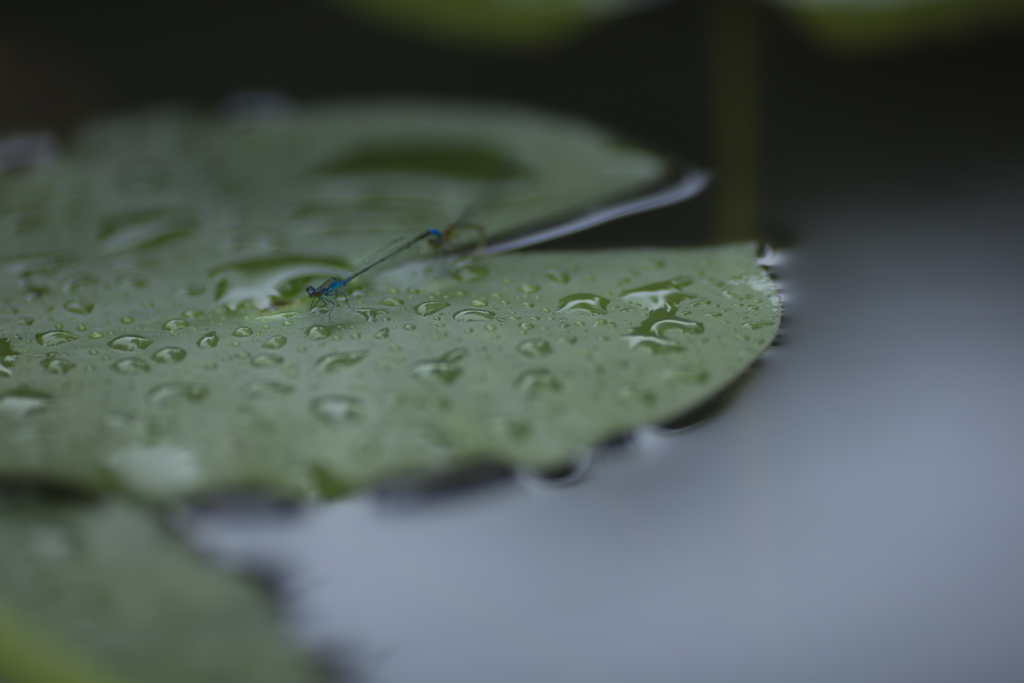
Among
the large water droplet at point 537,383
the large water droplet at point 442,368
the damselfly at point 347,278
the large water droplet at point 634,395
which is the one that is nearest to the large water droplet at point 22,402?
the damselfly at point 347,278

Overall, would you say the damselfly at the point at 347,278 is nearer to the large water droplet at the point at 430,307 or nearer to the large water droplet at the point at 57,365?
the large water droplet at the point at 430,307

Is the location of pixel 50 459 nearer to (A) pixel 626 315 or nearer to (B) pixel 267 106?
(A) pixel 626 315

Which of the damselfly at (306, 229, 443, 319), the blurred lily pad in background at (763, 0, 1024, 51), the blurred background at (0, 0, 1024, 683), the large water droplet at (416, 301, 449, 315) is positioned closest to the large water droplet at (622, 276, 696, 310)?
the blurred background at (0, 0, 1024, 683)

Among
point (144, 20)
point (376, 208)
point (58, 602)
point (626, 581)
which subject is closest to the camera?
point (58, 602)

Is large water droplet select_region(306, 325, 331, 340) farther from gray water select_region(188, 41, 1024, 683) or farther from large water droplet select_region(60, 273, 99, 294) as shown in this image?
large water droplet select_region(60, 273, 99, 294)

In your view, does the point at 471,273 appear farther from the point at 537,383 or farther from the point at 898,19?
the point at 898,19

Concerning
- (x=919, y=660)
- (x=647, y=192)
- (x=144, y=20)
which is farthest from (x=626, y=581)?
(x=144, y=20)
